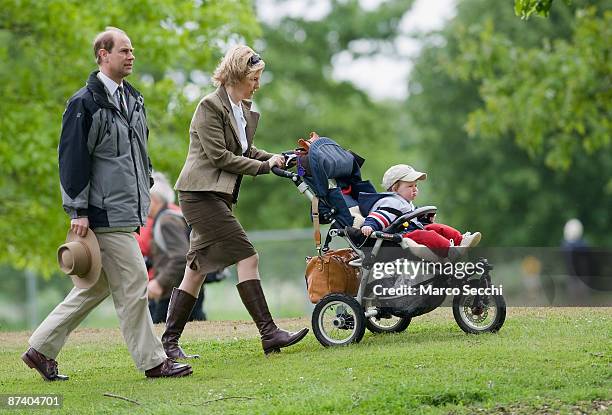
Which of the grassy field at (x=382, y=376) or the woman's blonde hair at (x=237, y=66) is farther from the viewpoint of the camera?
the woman's blonde hair at (x=237, y=66)

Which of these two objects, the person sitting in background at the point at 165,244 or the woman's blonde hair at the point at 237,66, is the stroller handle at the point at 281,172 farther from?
the person sitting in background at the point at 165,244

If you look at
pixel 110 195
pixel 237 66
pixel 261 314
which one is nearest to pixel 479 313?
pixel 261 314

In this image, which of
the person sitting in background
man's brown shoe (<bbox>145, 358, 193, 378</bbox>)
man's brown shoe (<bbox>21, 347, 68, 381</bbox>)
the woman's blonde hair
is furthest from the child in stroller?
the person sitting in background

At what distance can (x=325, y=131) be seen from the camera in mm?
44031

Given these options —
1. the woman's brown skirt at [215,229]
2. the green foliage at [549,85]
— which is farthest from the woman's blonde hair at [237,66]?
the green foliage at [549,85]

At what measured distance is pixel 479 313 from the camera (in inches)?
372

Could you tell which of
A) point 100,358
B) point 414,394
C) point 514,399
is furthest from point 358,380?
point 100,358

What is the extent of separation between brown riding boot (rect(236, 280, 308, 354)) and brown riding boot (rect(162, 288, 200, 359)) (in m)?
0.48

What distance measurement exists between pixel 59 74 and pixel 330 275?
11.5m

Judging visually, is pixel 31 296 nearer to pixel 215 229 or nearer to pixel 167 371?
pixel 215 229

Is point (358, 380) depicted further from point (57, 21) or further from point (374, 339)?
point (57, 21)

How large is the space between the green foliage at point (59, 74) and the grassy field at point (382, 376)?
8.84 metres

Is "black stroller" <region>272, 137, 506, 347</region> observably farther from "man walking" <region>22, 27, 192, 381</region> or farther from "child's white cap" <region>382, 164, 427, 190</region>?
"man walking" <region>22, 27, 192, 381</region>

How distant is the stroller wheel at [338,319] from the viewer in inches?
364
